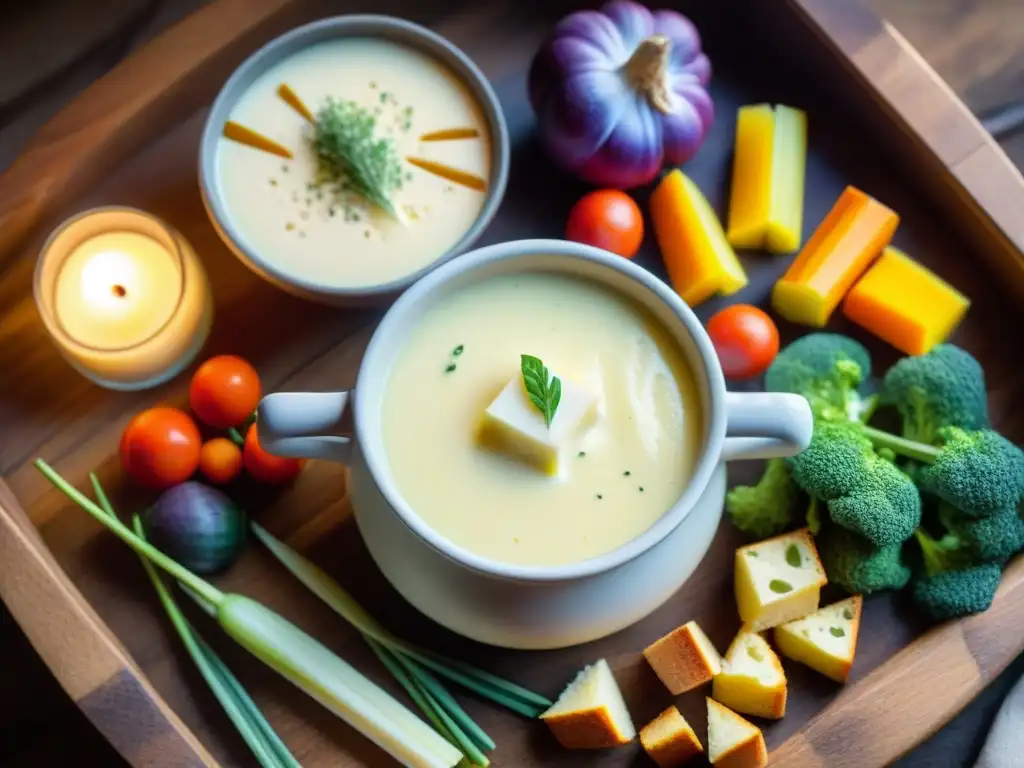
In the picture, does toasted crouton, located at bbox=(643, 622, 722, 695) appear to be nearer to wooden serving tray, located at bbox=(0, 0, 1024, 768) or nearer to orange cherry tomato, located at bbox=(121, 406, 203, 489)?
wooden serving tray, located at bbox=(0, 0, 1024, 768)

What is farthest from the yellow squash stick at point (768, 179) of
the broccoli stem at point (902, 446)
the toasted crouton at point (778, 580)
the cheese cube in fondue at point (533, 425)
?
the cheese cube in fondue at point (533, 425)

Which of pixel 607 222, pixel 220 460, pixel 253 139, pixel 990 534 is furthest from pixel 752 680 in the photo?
pixel 253 139

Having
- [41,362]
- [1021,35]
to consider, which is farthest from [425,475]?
[1021,35]

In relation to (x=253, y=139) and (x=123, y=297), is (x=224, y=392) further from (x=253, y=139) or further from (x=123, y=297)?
(x=253, y=139)

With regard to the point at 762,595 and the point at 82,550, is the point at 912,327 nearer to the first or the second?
the point at 762,595

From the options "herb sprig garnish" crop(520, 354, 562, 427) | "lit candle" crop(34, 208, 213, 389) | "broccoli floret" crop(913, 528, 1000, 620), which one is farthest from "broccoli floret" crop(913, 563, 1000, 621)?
"lit candle" crop(34, 208, 213, 389)
